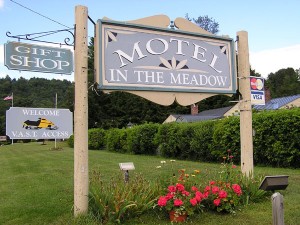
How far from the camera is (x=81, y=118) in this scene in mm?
4895

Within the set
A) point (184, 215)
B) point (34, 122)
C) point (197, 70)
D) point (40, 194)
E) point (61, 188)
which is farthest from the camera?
point (34, 122)

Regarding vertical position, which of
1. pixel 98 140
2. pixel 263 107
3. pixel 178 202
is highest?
pixel 263 107

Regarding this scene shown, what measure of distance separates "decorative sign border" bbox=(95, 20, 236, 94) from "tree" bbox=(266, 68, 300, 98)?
56894mm

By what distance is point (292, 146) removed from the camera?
1134 centimetres

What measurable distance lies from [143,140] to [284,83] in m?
56.4

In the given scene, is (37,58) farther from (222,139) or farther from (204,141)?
(204,141)

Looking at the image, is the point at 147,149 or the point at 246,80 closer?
the point at 246,80

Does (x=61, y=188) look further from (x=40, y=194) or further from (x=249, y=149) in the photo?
(x=249, y=149)

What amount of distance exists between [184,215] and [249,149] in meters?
2.29

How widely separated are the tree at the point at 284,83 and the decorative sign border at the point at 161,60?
56.9 meters

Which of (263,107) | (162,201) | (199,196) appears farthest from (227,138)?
(263,107)

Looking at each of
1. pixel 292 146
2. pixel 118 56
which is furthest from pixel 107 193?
pixel 292 146

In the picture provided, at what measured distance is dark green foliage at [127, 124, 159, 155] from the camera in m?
21.7

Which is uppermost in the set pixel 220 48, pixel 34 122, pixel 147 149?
pixel 220 48
